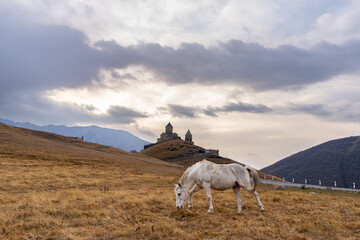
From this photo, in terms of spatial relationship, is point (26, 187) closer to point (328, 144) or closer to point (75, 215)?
point (75, 215)

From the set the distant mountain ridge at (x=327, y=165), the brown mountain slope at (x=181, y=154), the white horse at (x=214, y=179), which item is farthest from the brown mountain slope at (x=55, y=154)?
the distant mountain ridge at (x=327, y=165)

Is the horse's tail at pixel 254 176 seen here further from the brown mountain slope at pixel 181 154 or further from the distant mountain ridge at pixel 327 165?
the brown mountain slope at pixel 181 154

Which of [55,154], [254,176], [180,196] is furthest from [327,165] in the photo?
[180,196]

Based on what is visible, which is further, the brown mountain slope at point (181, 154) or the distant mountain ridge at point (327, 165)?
the brown mountain slope at point (181, 154)

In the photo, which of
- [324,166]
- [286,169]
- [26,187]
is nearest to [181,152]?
[286,169]

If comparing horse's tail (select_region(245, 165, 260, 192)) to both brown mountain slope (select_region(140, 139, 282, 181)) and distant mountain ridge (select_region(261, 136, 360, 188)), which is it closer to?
distant mountain ridge (select_region(261, 136, 360, 188))

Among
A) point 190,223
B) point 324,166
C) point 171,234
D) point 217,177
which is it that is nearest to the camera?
point 171,234

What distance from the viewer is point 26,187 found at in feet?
60.5

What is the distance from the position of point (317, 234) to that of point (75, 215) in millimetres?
9259

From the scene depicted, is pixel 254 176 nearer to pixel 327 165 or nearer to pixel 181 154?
pixel 181 154

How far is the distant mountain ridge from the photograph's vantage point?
10588 cm

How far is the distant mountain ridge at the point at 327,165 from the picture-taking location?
106 meters

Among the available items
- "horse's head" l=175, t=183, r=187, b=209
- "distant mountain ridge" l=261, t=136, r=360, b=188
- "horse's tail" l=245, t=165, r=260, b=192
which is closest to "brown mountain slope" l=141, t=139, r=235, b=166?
"distant mountain ridge" l=261, t=136, r=360, b=188

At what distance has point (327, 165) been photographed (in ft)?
403
